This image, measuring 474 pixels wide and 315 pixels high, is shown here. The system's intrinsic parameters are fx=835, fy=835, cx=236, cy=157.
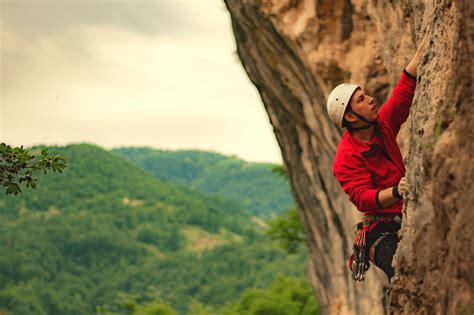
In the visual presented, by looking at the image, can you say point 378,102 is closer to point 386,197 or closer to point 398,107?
point 398,107

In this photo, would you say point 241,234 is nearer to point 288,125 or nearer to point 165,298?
point 165,298

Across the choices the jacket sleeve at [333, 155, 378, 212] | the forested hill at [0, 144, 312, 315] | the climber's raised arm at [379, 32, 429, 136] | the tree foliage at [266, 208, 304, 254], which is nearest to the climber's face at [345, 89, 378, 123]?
the climber's raised arm at [379, 32, 429, 136]

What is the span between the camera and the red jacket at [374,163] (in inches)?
201

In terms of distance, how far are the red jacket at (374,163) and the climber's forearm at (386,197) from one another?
0.04 m

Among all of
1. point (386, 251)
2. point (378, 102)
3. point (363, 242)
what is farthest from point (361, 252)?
point (378, 102)

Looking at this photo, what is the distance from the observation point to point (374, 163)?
5.26 metres

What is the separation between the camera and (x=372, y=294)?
1299 cm

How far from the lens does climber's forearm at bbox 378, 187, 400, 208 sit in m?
4.98

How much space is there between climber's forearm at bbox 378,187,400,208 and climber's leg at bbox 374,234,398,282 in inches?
11.5

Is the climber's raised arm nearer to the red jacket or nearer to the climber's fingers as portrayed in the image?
the red jacket

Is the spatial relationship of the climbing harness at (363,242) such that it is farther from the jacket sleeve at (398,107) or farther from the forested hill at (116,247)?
the forested hill at (116,247)

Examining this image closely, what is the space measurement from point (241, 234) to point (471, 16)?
14036 cm

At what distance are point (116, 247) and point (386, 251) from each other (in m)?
114

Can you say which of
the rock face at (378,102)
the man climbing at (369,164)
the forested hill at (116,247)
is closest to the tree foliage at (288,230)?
the rock face at (378,102)
